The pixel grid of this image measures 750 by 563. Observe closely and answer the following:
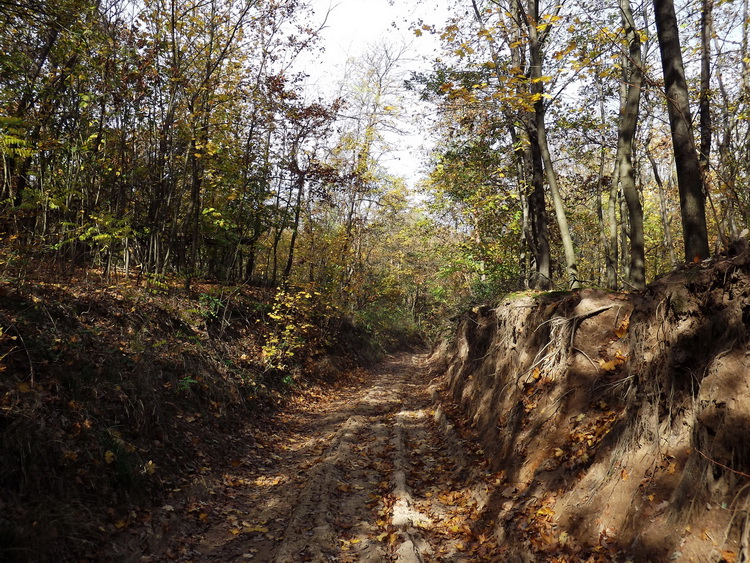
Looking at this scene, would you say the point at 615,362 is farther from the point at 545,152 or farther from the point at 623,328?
the point at 545,152

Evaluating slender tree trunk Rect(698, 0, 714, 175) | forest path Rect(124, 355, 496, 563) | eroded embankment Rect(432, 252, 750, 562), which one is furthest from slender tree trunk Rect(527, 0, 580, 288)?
forest path Rect(124, 355, 496, 563)

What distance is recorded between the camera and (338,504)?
5891mm

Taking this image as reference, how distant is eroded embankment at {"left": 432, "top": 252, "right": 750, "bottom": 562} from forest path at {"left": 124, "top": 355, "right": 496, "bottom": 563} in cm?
65

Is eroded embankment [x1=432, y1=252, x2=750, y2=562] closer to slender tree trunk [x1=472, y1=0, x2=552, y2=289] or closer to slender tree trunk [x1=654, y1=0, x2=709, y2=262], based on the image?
slender tree trunk [x1=654, y1=0, x2=709, y2=262]

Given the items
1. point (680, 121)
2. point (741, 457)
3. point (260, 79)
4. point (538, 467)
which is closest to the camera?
point (741, 457)

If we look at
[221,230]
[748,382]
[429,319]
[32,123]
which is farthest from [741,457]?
[429,319]

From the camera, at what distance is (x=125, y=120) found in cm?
1026

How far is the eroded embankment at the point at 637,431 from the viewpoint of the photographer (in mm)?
3023

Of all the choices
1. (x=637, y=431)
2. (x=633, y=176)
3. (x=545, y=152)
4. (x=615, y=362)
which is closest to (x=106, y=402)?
(x=637, y=431)

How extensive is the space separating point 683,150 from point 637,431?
12.5ft

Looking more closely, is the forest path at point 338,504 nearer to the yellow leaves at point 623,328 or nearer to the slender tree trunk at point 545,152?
the yellow leaves at point 623,328

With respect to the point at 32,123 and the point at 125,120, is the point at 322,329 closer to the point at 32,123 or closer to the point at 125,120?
the point at 125,120

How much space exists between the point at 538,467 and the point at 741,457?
264 cm

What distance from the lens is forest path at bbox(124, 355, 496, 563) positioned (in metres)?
4.72
